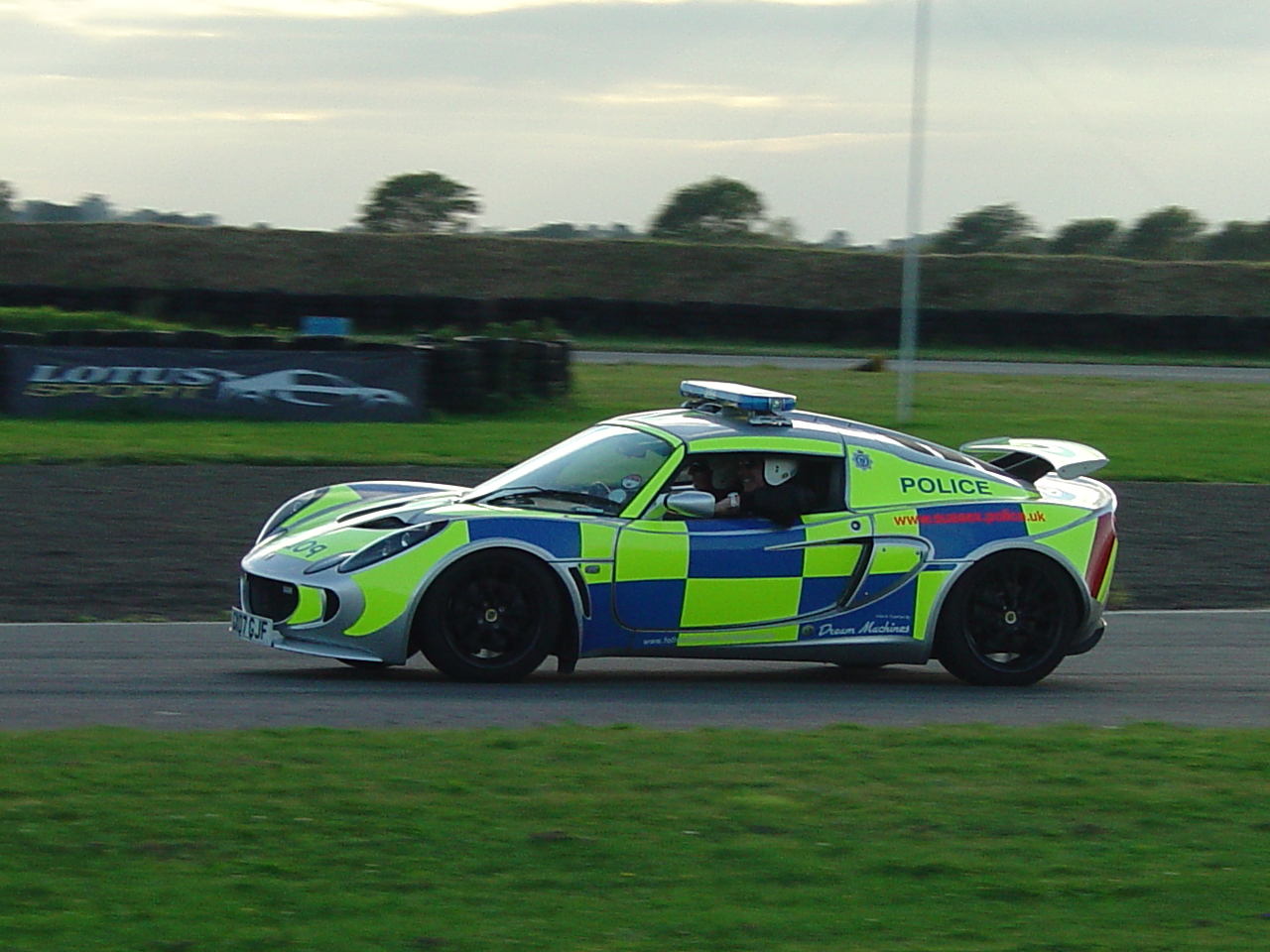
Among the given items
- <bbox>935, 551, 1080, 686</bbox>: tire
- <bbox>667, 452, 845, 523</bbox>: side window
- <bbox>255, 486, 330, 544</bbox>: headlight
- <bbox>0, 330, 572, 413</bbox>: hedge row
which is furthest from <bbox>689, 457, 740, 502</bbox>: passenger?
<bbox>0, 330, 572, 413</bbox>: hedge row

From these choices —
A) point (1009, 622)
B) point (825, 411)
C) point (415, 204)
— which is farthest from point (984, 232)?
point (1009, 622)

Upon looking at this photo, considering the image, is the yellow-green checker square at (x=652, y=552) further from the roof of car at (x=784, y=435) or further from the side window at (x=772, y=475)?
the roof of car at (x=784, y=435)

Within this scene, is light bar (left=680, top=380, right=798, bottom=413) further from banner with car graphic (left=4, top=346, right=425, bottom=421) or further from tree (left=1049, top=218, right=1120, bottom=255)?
tree (left=1049, top=218, right=1120, bottom=255)

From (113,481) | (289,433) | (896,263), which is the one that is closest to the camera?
(113,481)

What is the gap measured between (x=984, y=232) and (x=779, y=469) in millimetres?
56095

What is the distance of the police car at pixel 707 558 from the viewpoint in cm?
769

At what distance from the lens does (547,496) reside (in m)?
8.14

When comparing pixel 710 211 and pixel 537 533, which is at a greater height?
pixel 710 211

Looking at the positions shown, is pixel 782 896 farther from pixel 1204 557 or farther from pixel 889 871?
pixel 1204 557

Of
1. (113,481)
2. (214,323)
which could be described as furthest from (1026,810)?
(214,323)

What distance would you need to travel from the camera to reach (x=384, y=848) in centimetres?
469

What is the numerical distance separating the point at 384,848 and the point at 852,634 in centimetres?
389

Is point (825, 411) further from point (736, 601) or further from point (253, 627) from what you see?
point (253, 627)

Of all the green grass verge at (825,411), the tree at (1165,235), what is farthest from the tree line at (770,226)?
the green grass verge at (825,411)
